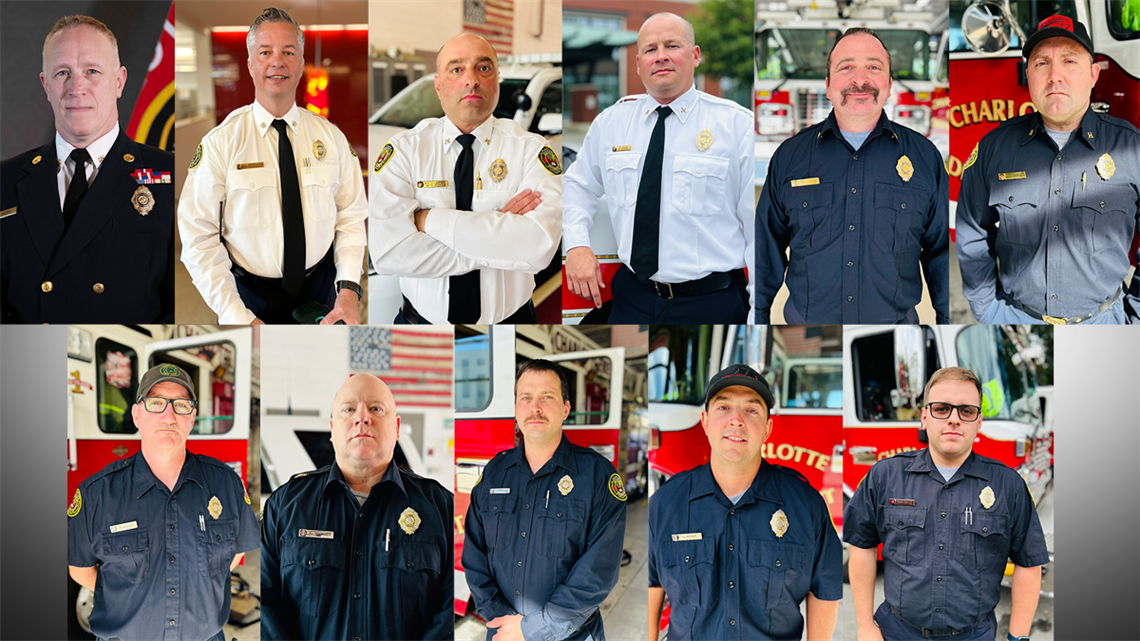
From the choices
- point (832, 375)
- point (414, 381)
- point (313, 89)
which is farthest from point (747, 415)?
point (313, 89)

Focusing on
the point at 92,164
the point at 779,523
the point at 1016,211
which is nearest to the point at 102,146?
the point at 92,164

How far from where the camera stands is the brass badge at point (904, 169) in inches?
146

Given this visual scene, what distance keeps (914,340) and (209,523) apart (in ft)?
11.5

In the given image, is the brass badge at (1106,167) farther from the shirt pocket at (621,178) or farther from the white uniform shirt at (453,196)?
the white uniform shirt at (453,196)

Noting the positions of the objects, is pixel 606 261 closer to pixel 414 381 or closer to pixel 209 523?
pixel 414 381

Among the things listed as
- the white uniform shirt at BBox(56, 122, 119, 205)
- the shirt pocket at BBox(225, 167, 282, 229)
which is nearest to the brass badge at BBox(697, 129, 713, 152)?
the shirt pocket at BBox(225, 167, 282, 229)

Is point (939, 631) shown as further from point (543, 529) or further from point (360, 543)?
point (360, 543)

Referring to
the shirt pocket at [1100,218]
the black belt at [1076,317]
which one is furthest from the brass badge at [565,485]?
the shirt pocket at [1100,218]

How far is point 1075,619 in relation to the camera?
163 inches

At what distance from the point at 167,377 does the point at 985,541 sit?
13.1 feet

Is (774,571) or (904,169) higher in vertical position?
(904,169)

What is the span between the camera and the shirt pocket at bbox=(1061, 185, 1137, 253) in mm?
3736

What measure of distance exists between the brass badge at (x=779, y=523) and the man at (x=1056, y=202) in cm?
139

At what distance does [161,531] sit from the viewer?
3859 mm
